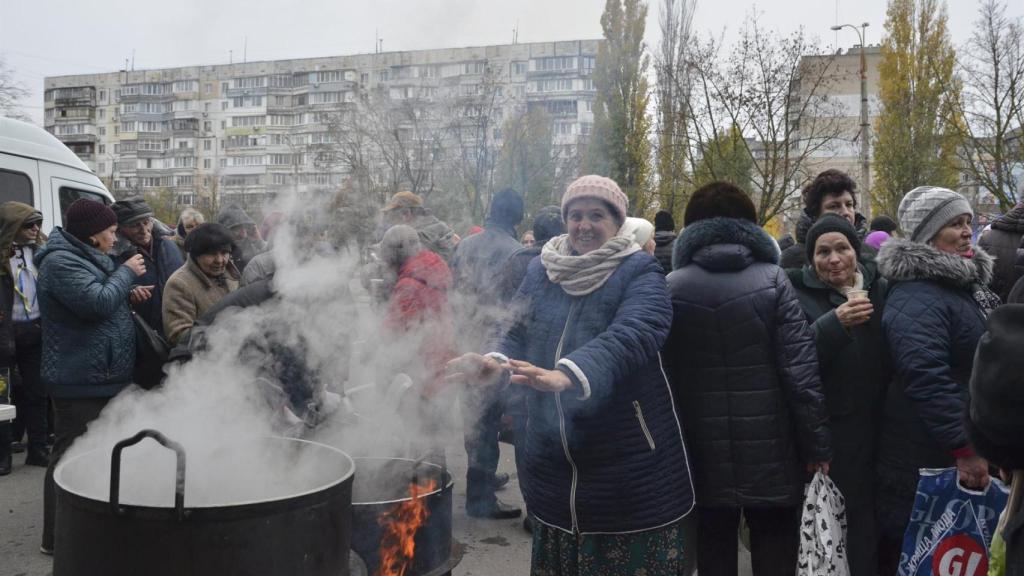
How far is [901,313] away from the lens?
3.21 metres

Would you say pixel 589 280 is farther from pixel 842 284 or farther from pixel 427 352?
pixel 427 352

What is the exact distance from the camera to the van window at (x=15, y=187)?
6.99 m

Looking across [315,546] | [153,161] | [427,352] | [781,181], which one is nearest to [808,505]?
[315,546]

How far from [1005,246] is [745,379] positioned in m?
3.03

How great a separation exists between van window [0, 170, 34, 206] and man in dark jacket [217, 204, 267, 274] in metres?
2.55

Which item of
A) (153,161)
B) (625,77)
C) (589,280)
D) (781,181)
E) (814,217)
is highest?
(153,161)

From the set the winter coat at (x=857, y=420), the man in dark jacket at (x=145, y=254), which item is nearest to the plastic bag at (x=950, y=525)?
the winter coat at (x=857, y=420)

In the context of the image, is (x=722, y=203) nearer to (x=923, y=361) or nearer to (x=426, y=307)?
(x=923, y=361)

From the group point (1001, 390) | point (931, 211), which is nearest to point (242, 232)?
point (931, 211)

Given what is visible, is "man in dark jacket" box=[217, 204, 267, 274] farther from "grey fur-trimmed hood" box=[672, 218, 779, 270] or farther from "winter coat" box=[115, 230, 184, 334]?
"grey fur-trimmed hood" box=[672, 218, 779, 270]

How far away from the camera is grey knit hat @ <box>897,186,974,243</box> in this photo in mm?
3482

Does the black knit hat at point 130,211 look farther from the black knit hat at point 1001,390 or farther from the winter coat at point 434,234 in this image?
the black knit hat at point 1001,390

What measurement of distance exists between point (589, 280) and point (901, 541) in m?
1.95

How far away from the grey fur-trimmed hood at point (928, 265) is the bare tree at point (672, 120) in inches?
512
